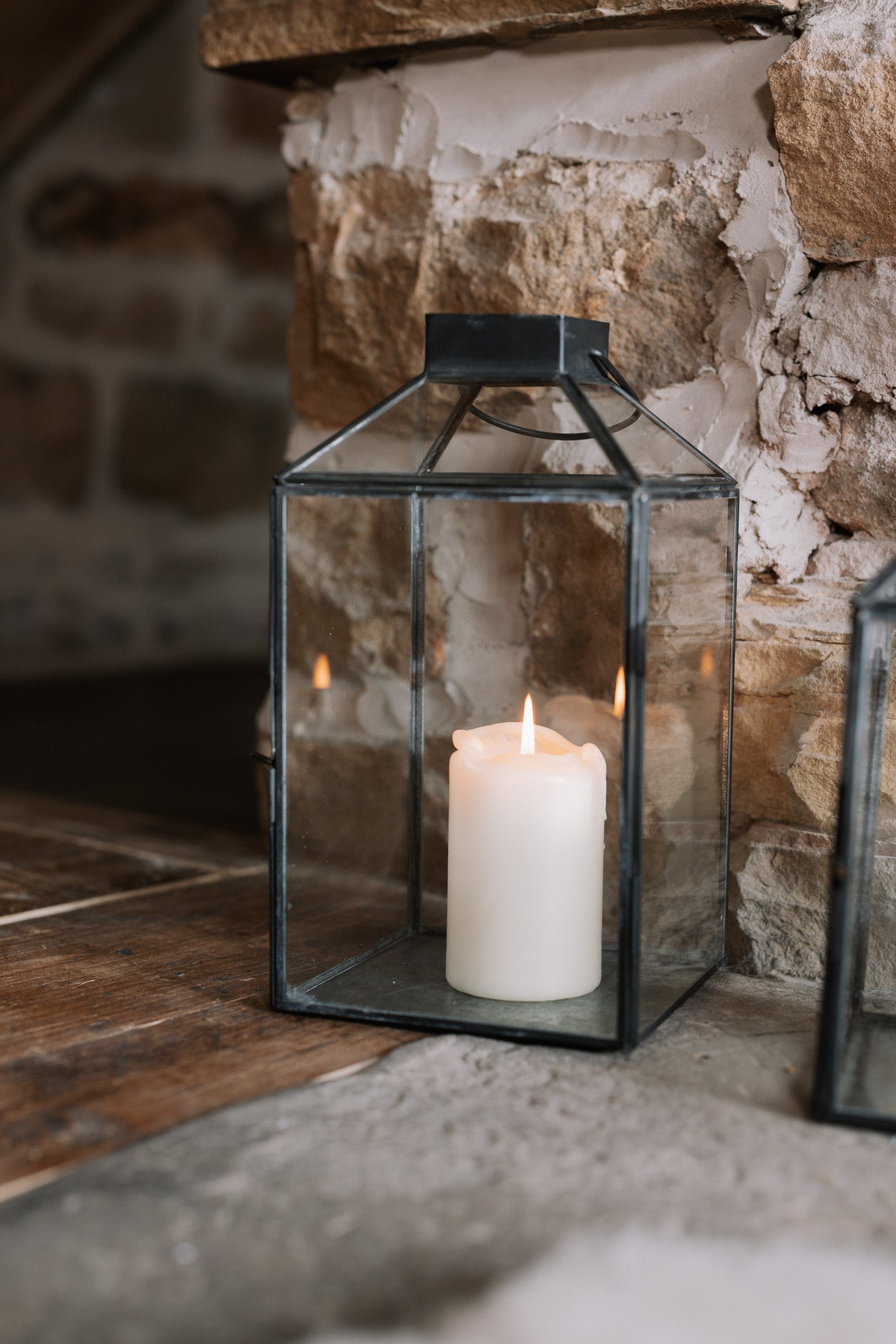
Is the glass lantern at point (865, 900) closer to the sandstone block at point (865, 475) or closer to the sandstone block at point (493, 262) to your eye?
the sandstone block at point (865, 475)

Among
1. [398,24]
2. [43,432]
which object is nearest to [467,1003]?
[398,24]

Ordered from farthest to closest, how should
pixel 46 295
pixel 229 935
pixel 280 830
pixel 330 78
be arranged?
pixel 46 295 → pixel 330 78 → pixel 229 935 → pixel 280 830

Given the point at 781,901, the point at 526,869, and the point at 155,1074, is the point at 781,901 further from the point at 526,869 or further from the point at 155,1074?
the point at 155,1074

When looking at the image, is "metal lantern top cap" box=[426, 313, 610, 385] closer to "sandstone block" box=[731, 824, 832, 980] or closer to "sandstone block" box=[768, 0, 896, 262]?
"sandstone block" box=[768, 0, 896, 262]

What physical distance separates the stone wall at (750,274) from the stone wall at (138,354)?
6.20 feet

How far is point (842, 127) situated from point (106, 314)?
223 centimetres

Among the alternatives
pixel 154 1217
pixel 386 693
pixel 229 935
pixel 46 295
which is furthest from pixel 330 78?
pixel 46 295

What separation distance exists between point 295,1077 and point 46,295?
2.40 metres

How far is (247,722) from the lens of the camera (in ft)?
8.29

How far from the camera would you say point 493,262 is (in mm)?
1125

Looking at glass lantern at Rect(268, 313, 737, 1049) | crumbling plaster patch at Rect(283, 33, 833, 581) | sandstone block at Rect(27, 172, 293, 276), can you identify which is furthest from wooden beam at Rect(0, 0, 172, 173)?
glass lantern at Rect(268, 313, 737, 1049)

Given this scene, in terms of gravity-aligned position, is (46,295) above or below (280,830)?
above

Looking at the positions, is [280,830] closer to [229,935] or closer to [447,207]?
[229,935]

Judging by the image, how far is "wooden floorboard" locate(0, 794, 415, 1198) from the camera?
75 cm
